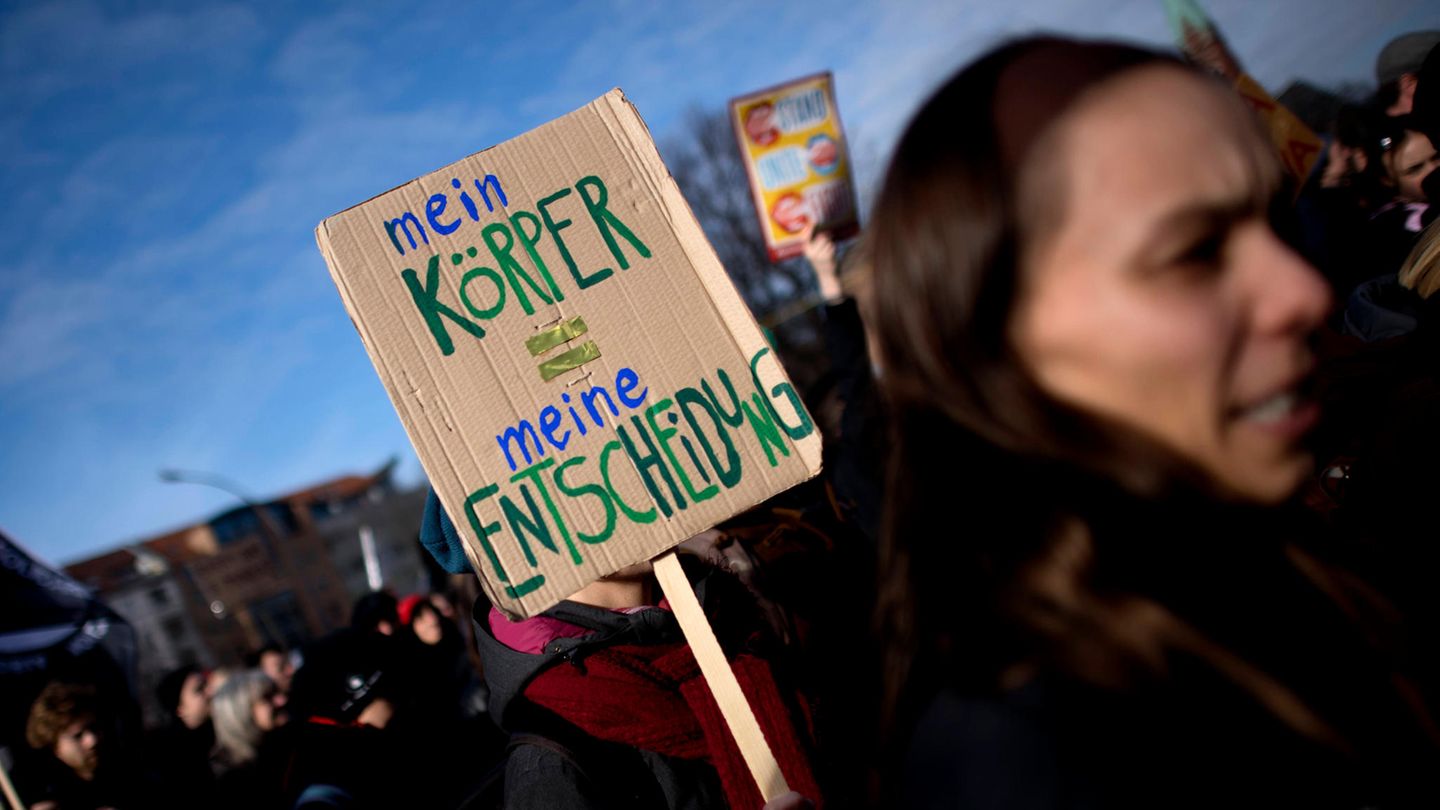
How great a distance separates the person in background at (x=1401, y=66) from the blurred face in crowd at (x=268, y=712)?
6.94 m

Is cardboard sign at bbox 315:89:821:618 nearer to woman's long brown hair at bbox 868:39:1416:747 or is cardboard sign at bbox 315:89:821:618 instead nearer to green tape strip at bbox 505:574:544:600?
green tape strip at bbox 505:574:544:600

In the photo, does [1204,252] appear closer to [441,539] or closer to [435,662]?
[441,539]

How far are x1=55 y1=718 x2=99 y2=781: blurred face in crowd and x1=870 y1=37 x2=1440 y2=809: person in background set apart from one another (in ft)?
14.6

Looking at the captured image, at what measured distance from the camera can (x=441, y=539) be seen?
6.33 feet

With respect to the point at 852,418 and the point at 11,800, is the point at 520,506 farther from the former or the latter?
the point at 11,800

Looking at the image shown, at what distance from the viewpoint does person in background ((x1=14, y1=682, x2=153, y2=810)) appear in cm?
362

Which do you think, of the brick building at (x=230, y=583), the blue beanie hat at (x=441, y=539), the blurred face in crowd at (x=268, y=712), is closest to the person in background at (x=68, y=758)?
the blurred face in crowd at (x=268, y=712)

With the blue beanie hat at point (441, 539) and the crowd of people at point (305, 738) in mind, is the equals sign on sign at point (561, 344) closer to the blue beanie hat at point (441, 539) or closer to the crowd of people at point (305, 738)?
the blue beanie hat at point (441, 539)

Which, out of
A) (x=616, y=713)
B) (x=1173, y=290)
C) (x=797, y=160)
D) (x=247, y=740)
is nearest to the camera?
(x=1173, y=290)

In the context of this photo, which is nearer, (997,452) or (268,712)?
(997,452)

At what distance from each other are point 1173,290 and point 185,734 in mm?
6303

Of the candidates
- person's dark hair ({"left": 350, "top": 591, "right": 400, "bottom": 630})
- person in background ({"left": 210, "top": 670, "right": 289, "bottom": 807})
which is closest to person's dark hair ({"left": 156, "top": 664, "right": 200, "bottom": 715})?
person in background ({"left": 210, "top": 670, "right": 289, "bottom": 807})

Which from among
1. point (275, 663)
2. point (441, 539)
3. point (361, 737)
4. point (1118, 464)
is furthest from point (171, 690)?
point (1118, 464)

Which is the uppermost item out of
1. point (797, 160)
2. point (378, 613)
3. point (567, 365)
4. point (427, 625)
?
point (797, 160)
